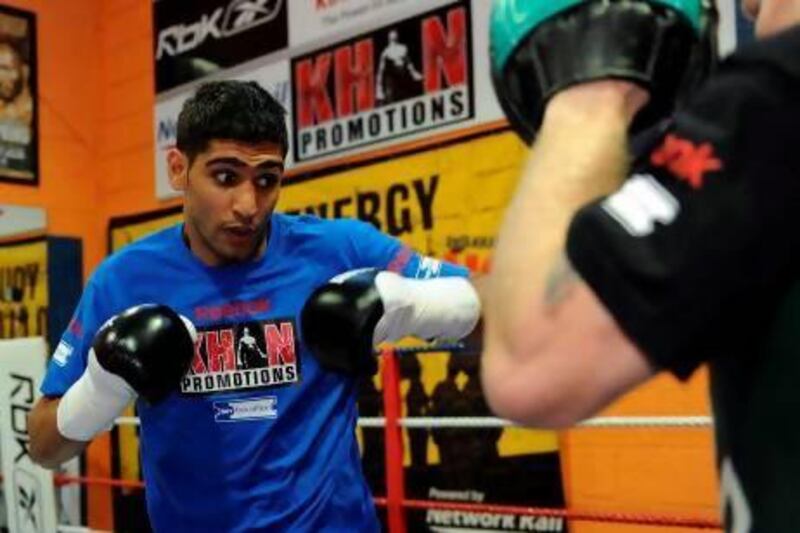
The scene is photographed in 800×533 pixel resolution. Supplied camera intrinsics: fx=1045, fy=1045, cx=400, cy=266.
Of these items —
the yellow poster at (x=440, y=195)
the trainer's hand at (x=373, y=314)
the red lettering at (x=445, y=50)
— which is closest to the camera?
the trainer's hand at (x=373, y=314)

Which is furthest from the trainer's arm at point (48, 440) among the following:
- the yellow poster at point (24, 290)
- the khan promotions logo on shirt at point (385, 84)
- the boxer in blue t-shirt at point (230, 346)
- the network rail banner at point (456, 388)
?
the yellow poster at point (24, 290)

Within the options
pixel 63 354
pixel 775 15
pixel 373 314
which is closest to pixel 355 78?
pixel 63 354

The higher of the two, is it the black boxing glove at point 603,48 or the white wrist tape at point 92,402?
the black boxing glove at point 603,48

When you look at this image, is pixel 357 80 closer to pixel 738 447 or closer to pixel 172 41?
pixel 172 41

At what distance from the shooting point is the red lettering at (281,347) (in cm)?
165

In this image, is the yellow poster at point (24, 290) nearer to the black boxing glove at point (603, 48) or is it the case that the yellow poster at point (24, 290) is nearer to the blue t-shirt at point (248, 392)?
the blue t-shirt at point (248, 392)

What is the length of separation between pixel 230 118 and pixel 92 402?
49 centimetres

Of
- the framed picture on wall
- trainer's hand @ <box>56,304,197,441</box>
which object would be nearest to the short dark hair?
trainer's hand @ <box>56,304,197,441</box>

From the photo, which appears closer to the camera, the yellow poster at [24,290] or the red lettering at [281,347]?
the red lettering at [281,347]

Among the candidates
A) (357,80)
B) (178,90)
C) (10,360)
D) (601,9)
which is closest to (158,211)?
(178,90)

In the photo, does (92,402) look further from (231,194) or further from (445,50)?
(445,50)

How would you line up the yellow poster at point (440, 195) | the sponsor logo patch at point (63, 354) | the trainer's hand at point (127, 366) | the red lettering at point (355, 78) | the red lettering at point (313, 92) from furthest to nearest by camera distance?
the red lettering at point (313, 92) → the red lettering at point (355, 78) → the yellow poster at point (440, 195) → the sponsor logo patch at point (63, 354) → the trainer's hand at point (127, 366)

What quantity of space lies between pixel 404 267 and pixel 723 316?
4.12 feet

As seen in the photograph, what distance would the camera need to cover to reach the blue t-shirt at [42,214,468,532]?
1.62 m
